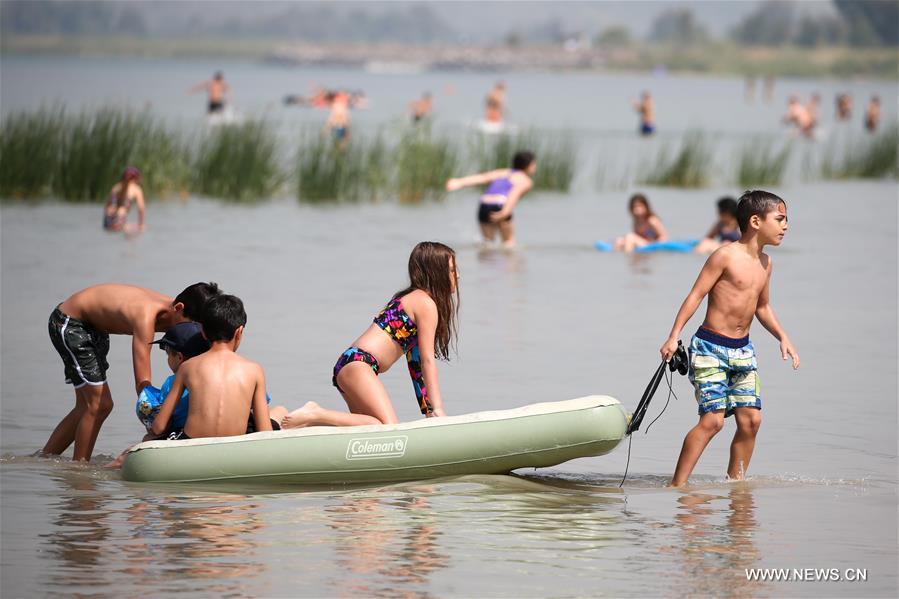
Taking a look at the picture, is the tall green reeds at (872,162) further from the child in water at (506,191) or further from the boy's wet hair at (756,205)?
the boy's wet hair at (756,205)

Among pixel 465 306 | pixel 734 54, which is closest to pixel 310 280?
pixel 465 306

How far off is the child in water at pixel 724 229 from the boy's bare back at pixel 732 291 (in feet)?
22.1

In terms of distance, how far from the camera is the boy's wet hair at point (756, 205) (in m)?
6.91

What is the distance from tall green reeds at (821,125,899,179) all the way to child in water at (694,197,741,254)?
471 inches

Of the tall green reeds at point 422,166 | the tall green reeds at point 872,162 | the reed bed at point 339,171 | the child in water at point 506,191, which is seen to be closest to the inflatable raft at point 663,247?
the child in water at point 506,191

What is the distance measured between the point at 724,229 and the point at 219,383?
10027 mm

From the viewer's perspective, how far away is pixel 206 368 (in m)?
6.75

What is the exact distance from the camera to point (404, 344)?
7.37 m

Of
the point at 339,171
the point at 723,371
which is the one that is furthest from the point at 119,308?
the point at 339,171

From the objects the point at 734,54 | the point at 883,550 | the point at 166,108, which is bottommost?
the point at 883,550

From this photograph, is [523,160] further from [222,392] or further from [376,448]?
[222,392]

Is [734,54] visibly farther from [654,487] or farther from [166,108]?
[654,487]

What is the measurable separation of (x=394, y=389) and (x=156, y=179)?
12.1 m

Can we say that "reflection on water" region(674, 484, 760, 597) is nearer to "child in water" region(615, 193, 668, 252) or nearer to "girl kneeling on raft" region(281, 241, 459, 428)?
"girl kneeling on raft" region(281, 241, 459, 428)
